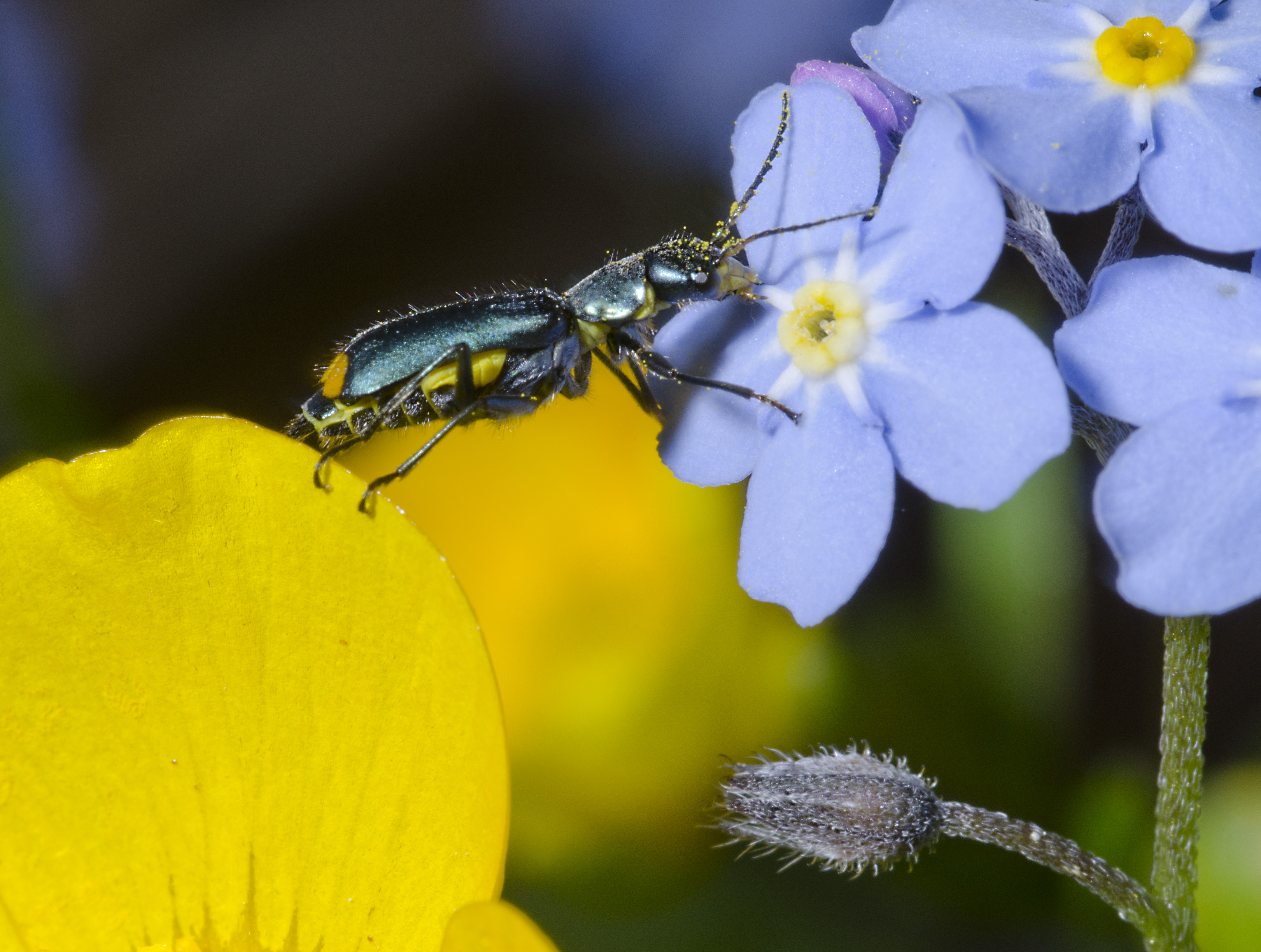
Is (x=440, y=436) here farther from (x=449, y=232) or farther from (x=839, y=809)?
(x=449, y=232)

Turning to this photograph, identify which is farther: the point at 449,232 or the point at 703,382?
the point at 449,232

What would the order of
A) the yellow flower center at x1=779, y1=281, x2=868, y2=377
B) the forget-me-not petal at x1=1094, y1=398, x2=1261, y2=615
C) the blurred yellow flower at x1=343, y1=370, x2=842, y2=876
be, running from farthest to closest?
the blurred yellow flower at x1=343, y1=370, x2=842, y2=876, the yellow flower center at x1=779, y1=281, x2=868, y2=377, the forget-me-not petal at x1=1094, y1=398, x2=1261, y2=615

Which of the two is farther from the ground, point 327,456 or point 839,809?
point 327,456

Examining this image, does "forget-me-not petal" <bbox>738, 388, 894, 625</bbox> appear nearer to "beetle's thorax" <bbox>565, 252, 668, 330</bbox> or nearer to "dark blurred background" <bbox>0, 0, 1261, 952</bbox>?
"beetle's thorax" <bbox>565, 252, 668, 330</bbox>

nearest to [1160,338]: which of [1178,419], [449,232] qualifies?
[1178,419]

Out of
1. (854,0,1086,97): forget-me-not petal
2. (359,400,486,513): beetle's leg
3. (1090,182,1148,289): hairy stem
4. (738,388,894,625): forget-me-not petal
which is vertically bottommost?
(738,388,894,625): forget-me-not petal

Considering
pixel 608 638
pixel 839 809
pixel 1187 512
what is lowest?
pixel 608 638

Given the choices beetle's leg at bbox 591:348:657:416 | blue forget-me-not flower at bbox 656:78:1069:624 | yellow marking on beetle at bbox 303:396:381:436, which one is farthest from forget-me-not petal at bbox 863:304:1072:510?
yellow marking on beetle at bbox 303:396:381:436

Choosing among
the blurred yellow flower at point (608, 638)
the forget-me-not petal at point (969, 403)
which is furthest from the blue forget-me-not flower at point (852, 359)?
the blurred yellow flower at point (608, 638)
